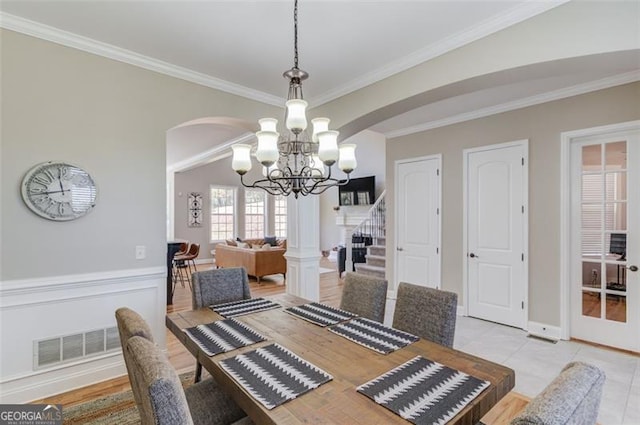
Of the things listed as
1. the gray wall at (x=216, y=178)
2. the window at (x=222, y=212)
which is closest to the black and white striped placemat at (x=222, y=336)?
the gray wall at (x=216, y=178)

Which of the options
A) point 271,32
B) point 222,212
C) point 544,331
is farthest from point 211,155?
point 544,331

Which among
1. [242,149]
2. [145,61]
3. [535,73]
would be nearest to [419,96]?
[535,73]

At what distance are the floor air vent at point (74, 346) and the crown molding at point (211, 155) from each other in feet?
10.4

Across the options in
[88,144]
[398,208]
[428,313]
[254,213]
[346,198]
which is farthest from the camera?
[254,213]

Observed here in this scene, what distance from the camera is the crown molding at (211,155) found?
5357mm

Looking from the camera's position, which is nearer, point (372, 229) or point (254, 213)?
point (372, 229)

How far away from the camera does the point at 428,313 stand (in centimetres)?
195

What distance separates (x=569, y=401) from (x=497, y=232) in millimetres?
3605

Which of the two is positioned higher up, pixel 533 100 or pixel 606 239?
pixel 533 100

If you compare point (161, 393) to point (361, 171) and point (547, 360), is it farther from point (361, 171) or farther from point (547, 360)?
point (361, 171)

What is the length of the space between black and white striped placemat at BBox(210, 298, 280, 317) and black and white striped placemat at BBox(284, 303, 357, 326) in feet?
0.63

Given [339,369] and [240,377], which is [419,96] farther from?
[240,377]

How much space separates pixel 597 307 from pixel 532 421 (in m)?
3.63

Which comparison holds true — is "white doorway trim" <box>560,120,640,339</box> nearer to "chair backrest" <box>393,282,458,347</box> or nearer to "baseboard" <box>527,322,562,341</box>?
"baseboard" <box>527,322,562,341</box>
